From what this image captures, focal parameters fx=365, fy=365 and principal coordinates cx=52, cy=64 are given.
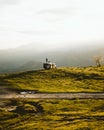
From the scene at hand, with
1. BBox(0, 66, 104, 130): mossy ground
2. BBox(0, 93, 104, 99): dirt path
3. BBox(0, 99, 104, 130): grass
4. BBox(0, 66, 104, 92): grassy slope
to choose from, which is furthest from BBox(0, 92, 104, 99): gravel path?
BBox(0, 66, 104, 92): grassy slope

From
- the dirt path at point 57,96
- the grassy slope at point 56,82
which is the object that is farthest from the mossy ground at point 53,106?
the dirt path at point 57,96

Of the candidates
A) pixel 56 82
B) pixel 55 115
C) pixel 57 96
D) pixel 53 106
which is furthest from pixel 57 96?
pixel 55 115

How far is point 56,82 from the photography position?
18238 centimetres

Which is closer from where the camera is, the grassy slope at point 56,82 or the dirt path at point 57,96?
the dirt path at point 57,96

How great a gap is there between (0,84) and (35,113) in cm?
5456

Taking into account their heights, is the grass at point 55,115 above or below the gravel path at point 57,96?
below

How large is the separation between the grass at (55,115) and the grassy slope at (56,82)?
25222 millimetres

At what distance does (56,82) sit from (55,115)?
5996cm

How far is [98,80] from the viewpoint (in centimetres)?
18862

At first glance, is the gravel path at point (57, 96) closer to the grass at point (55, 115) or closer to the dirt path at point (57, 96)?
the dirt path at point (57, 96)

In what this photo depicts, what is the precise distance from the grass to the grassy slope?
25.2 meters

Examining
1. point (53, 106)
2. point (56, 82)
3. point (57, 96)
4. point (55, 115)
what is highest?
point (56, 82)

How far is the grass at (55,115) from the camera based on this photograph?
105m

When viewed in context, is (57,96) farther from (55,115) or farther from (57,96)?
(55,115)
